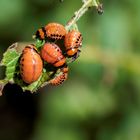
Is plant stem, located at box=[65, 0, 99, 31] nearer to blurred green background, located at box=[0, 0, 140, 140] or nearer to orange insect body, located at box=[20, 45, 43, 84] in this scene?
orange insect body, located at box=[20, 45, 43, 84]

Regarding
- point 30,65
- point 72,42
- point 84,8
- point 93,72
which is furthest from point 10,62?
point 93,72

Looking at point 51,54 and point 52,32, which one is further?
point 52,32

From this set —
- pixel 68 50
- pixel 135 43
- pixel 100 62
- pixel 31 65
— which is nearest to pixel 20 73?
pixel 31 65

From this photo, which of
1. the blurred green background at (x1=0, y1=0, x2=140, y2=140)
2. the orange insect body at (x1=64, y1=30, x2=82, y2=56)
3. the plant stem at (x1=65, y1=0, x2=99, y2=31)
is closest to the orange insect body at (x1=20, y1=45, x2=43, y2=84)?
the orange insect body at (x1=64, y1=30, x2=82, y2=56)

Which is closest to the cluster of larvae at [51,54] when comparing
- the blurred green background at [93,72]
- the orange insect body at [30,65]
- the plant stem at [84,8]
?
the orange insect body at [30,65]

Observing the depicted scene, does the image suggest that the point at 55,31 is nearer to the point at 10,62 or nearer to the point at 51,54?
the point at 51,54

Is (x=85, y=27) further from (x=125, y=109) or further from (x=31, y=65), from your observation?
(x=31, y=65)
